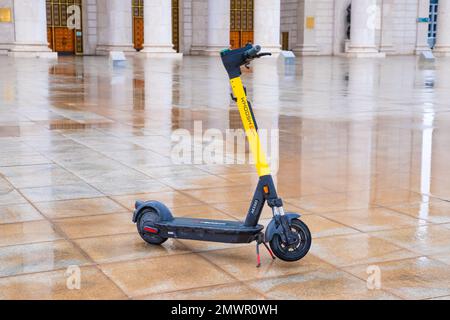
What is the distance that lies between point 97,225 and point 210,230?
112cm

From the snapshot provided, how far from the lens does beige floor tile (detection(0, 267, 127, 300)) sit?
12.9 ft

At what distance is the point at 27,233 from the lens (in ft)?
17.1

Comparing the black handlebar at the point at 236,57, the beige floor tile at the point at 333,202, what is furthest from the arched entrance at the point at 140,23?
the black handlebar at the point at 236,57

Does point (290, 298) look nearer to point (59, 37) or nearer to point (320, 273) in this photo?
point (320, 273)

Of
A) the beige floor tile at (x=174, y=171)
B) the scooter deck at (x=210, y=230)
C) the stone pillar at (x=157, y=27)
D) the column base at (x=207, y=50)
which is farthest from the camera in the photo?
the column base at (x=207, y=50)

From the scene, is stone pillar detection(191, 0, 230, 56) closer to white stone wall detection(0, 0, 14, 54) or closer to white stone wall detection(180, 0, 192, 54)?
white stone wall detection(180, 0, 192, 54)

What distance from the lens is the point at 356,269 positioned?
176 inches

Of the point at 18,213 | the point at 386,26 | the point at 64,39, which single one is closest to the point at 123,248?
the point at 18,213

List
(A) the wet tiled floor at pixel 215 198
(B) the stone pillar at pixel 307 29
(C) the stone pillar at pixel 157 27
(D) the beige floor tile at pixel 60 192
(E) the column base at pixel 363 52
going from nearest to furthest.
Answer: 1. (A) the wet tiled floor at pixel 215 198
2. (D) the beige floor tile at pixel 60 192
3. (C) the stone pillar at pixel 157 27
4. (E) the column base at pixel 363 52
5. (B) the stone pillar at pixel 307 29

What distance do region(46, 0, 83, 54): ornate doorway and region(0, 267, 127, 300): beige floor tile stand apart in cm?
4186

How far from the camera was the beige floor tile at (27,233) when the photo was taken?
16.5ft

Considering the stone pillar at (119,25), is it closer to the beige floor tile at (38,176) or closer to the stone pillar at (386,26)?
the stone pillar at (386,26)

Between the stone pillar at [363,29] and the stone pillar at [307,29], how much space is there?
639 cm

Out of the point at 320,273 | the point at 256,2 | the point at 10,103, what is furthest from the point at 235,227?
the point at 256,2
